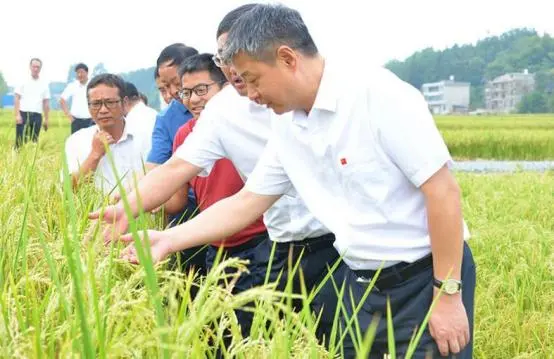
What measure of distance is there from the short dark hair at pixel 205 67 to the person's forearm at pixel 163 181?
0.56 metres

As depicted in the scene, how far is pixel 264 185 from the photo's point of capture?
2.30m

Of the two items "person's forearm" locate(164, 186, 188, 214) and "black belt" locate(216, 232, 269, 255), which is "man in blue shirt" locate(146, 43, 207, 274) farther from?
"black belt" locate(216, 232, 269, 255)

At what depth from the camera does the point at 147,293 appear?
1.36m

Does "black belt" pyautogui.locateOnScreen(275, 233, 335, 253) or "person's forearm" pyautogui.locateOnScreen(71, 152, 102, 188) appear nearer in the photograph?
"black belt" pyautogui.locateOnScreen(275, 233, 335, 253)

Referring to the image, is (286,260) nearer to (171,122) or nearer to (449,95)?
(171,122)

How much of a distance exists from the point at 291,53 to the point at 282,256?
899 mm

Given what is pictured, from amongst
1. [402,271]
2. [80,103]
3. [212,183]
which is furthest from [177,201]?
[80,103]

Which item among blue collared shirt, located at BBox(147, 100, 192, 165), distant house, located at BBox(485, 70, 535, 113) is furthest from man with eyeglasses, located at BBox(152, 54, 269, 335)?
distant house, located at BBox(485, 70, 535, 113)

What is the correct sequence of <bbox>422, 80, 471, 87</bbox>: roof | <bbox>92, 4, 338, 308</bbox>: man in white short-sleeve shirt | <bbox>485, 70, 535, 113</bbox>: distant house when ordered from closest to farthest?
<bbox>92, 4, 338, 308</bbox>: man in white short-sleeve shirt, <bbox>485, 70, 535, 113</bbox>: distant house, <bbox>422, 80, 471, 87</bbox>: roof

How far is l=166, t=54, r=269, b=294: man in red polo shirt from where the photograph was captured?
2847mm

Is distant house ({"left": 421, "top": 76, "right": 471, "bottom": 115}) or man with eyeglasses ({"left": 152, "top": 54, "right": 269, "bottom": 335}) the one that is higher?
man with eyeglasses ({"left": 152, "top": 54, "right": 269, "bottom": 335})

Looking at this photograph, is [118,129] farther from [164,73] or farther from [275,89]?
[275,89]

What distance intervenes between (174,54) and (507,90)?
9157 cm

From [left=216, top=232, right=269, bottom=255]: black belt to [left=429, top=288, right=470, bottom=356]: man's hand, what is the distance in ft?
3.10
